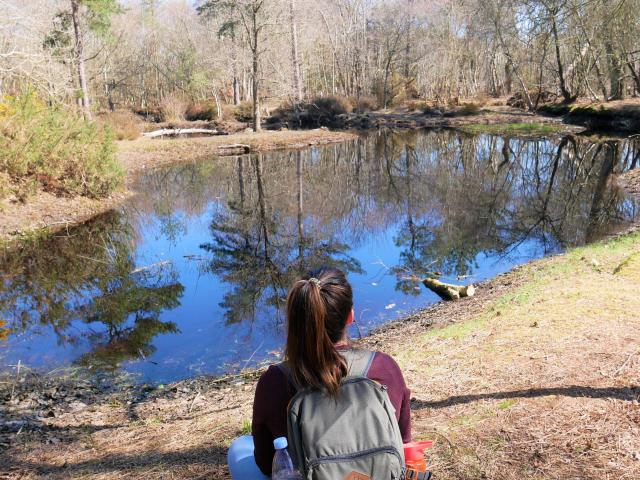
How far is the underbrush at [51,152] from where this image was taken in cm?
1310

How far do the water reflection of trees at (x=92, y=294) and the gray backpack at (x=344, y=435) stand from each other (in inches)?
217

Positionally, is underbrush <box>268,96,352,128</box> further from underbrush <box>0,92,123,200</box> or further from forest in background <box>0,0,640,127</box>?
underbrush <box>0,92,123,200</box>

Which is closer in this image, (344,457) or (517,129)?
(344,457)

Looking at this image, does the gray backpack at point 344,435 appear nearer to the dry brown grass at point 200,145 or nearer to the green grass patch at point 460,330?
the green grass patch at point 460,330

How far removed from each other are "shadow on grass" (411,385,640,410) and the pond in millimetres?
3082

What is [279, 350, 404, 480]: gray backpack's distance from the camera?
186 centimetres

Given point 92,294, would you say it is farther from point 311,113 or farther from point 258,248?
point 311,113

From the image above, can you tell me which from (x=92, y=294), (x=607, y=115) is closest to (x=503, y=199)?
(x=92, y=294)

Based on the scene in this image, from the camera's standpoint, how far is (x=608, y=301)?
5504 millimetres

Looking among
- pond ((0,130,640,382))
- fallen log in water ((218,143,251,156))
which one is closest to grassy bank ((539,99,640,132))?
pond ((0,130,640,382))

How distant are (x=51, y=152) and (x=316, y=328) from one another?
14.1 metres

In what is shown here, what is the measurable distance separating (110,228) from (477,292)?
9.13 metres

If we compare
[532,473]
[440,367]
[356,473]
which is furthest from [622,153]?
[356,473]

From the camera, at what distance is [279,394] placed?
2031mm
